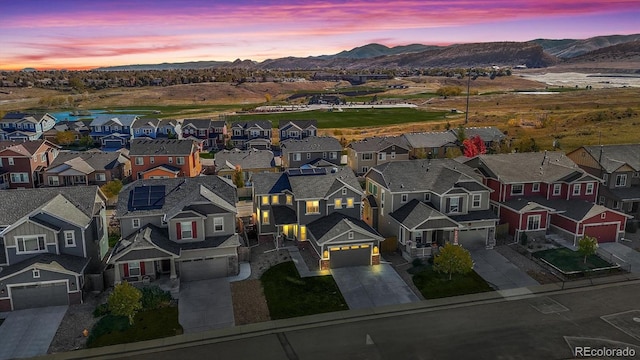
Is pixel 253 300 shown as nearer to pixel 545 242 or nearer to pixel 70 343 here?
pixel 70 343

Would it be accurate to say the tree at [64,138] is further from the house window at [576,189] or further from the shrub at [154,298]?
the house window at [576,189]

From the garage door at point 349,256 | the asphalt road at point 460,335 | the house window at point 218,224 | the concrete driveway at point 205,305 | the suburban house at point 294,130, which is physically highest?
the suburban house at point 294,130

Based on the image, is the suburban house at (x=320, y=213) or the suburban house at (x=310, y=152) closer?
the suburban house at (x=320, y=213)

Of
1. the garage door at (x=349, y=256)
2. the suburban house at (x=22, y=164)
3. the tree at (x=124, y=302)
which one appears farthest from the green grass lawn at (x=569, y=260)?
the suburban house at (x=22, y=164)

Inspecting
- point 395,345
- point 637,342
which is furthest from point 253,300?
point 637,342

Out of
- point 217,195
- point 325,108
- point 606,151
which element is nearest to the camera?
point 217,195

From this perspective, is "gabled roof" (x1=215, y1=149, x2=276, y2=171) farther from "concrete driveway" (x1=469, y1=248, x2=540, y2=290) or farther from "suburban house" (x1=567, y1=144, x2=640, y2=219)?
"suburban house" (x1=567, y1=144, x2=640, y2=219)

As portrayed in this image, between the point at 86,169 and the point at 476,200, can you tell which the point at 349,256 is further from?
the point at 86,169

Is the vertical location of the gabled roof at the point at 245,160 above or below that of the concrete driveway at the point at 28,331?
above

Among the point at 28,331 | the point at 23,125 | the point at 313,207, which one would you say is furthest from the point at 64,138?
the point at 28,331
